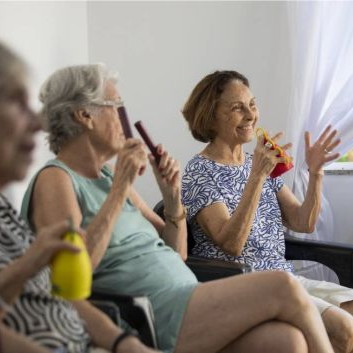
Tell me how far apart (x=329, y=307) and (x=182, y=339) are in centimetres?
64

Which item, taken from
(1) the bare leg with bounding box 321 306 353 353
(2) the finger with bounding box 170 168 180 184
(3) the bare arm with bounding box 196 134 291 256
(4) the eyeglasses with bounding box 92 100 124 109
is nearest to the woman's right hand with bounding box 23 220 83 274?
(4) the eyeglasses with bounding box 92 100 124 109

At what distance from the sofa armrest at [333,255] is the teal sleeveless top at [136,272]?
0.72 meters

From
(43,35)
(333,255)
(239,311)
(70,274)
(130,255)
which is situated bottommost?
(333,255)

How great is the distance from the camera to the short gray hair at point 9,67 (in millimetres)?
945

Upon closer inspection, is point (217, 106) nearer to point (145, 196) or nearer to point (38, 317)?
point (145, 196)

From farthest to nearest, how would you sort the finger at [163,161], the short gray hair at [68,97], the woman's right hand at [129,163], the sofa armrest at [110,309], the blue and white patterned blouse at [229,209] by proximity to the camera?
the blue and white patterned blouse at [229,209]
the finger at [163,161]
the short gray hair at [68,97]
the woman's right hand at [129,163]
the sofa armrest at [110,309]

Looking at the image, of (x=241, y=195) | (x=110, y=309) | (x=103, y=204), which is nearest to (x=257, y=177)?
(x=241, y=195)

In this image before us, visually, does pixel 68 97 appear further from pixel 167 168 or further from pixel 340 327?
pixel 340 327

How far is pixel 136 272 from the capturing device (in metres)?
1.61

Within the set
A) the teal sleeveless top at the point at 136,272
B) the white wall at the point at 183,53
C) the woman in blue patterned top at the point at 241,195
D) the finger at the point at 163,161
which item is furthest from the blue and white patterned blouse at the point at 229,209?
the white wall at the point at 183,53

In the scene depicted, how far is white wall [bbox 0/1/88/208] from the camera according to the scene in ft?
6.70

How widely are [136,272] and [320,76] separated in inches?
→ 61.0

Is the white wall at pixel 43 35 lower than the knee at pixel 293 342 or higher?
higher

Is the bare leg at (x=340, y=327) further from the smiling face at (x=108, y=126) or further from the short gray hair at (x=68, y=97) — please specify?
the short gray hair at (x=68, y=97)
